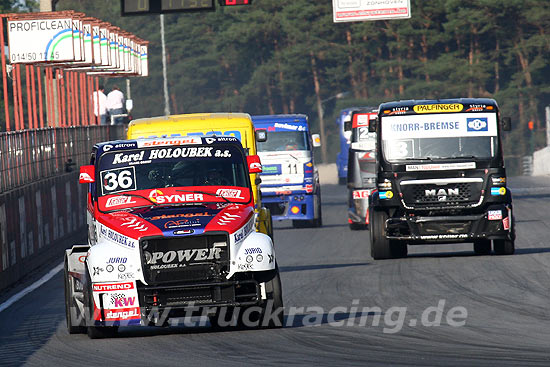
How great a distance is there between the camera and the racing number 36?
12.6 m

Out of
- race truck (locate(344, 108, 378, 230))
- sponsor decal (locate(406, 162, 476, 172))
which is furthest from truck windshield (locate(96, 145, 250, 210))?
race truck (locate(344, 108, 378, 230))

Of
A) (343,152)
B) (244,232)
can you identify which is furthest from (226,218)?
(343,152)

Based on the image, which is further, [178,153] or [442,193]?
[442,193]

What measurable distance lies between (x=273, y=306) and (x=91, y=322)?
1.66 metres

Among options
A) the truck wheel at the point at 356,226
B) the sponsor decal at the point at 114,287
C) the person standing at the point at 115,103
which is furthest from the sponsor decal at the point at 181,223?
the person standing at the point at 115,103

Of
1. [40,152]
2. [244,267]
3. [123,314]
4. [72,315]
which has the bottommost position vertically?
[72,315]

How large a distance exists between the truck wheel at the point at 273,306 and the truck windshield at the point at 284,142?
1493 cm

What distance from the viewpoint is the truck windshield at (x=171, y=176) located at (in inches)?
491

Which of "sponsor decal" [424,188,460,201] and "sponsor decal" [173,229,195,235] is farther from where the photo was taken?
"sponsor decal" [424,188,460,201]

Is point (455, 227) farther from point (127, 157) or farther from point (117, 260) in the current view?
point (117, 260)

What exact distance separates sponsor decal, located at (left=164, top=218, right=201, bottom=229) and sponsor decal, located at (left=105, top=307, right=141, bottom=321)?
79 cm

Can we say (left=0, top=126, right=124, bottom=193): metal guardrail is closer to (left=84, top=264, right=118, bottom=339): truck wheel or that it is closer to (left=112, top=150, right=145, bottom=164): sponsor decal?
(left=112, top=150, right=145, bottom=164): sponsor decal

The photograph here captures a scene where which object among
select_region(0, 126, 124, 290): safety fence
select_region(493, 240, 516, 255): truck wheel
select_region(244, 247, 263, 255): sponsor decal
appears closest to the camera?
select_region(244, 247, 263, 255): sponsor decal

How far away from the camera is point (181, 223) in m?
11.6
